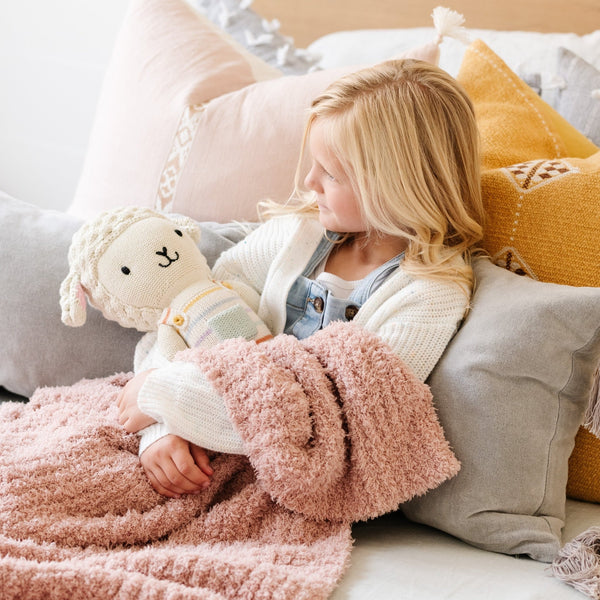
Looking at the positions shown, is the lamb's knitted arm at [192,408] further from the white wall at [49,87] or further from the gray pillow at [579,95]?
the white wall at [49,87]

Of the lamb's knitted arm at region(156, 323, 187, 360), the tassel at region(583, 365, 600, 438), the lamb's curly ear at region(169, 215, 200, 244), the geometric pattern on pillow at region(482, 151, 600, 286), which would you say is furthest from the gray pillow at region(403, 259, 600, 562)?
the lamb's curly ear at region(169, 215, 200, 244)

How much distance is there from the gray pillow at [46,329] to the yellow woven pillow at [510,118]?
659 mm

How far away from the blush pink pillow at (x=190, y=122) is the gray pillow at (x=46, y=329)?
227mm

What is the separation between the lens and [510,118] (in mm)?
1223

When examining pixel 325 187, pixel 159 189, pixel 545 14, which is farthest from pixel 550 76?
pixel 159 189

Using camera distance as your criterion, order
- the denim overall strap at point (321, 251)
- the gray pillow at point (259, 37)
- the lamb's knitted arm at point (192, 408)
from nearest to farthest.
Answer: the lamb's knitted arm at point (192, 408) → the denim overall strap at point (321, 251) → the gray pillow at point (259, 37)

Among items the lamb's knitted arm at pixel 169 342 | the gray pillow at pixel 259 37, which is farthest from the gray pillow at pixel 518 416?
the gray pillow at pixel 259 37

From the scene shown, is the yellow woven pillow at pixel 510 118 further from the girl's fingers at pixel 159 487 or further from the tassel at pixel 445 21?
the girl's fingers at pixel 159 487

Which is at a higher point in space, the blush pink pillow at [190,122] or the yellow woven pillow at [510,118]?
the yellow woven pillow at [510,118]

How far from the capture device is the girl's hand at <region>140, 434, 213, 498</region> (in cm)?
93

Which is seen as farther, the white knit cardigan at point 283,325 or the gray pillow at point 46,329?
the gray pillow at point 46,329

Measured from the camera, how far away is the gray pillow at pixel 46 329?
1190mm

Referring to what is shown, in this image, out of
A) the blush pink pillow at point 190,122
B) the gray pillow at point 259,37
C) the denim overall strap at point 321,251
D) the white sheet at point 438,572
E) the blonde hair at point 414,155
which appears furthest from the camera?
the gray pillow at point 259,37

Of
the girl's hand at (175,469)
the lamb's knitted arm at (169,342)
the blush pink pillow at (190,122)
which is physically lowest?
the girl's hand at (175,469)
